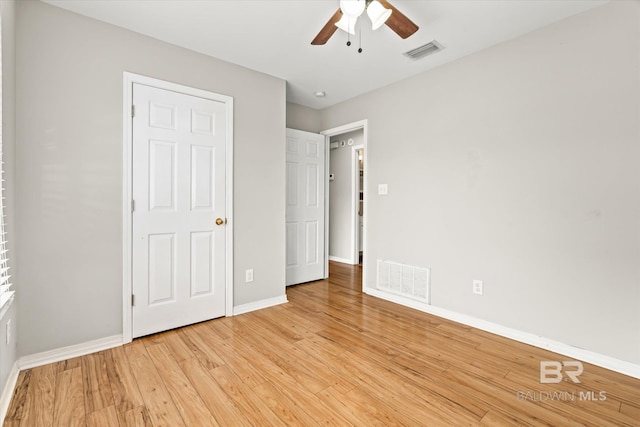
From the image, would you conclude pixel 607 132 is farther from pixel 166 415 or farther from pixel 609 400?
pixel 166 415

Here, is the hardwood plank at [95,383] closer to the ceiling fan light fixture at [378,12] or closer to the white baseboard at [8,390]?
the white baseboard at [8,390]

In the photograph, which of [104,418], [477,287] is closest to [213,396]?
[104,418]

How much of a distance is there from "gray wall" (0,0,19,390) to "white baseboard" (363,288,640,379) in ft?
10.6

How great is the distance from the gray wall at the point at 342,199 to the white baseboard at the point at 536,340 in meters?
2.29

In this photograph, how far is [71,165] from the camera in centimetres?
221

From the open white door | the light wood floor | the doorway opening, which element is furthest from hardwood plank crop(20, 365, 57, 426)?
the doorway opening

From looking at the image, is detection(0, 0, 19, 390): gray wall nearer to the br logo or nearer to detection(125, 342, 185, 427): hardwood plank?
detection(125, 342, 185, 427): hardwood plank

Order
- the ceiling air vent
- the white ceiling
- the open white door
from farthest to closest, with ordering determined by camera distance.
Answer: the open white door
the ceiling air vent
the white ceiling

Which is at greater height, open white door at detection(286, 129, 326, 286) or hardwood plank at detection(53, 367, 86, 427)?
open white door at detection(286, 129, 326, 286)

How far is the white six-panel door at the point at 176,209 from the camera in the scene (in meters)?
2.52

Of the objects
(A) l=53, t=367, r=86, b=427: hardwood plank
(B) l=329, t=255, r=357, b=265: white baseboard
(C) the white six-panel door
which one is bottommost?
(A) l=53, t=367, r=86, b=427: hardwood plank

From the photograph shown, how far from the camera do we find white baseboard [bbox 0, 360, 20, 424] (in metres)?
1.58

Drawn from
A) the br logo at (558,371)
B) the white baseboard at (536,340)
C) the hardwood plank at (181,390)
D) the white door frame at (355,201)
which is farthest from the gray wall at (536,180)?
the hardwood plank at (181,390)

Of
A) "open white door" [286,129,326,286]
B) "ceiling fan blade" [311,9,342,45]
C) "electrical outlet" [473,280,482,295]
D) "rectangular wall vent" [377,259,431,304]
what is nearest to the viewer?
"ceiling fan blade" [311,9,342,45]
